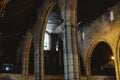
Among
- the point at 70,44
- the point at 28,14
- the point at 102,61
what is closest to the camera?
the point at 70,44

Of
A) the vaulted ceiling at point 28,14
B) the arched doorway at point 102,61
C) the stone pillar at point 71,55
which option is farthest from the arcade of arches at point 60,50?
the stone pillar at point 71,55

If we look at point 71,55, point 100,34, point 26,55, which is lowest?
point 71,55

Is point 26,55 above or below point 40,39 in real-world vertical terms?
below

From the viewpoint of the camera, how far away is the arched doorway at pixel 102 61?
24.3m

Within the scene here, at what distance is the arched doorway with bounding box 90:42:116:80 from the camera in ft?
79.7

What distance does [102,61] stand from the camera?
82.4 ft

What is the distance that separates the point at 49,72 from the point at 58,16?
5.89 m

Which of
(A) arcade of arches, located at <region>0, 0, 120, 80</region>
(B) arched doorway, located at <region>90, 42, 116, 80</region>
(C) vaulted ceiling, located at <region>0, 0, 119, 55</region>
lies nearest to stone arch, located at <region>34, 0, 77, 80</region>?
(A) arcade of arches, located at <region>0, 0, 120, 80</region>

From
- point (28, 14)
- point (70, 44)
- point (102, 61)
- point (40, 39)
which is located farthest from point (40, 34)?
point (102, 61)

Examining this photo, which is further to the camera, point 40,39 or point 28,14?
point 28,14

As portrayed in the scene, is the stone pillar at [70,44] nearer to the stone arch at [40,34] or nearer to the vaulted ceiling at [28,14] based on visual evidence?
the stone arch at [40,34]

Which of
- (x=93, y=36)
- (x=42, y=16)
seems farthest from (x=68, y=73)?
(x=93, y=36)

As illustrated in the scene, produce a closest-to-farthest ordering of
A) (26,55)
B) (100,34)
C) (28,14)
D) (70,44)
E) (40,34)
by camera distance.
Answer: (70,44), (40,34), (28,14), (100,34), (26,55)

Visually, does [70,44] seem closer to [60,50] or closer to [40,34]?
[40,34]
